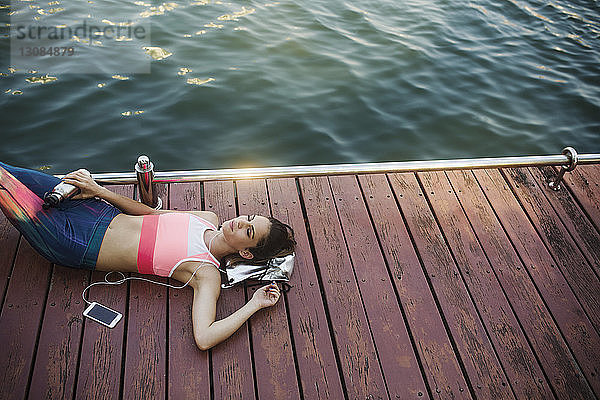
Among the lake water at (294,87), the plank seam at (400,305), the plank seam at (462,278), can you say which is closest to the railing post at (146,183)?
the plank seam at (400,305)

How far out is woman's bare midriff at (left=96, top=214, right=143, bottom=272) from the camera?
2.87 metres

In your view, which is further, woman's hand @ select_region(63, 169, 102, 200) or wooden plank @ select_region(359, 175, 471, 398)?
woman's hand @ select_region(63, 169, 102, 200)

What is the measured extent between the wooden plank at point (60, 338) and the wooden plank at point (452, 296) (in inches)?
74.9

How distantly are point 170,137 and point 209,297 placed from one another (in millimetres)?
2676

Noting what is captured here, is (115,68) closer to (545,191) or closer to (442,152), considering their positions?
(442,152)

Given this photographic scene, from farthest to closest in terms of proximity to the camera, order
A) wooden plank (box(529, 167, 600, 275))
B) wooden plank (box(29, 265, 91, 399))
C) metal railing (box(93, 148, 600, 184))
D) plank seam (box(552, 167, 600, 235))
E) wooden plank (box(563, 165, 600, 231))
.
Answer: wooden plank (box(563, 165, 600, 231)) → plank seam (box(552, 167, 600, 235)) → metal railing (box(93, 148, 600, 184)) → wooden plank (box(529, 167, 600, 275)) → wooden plank (box(29, 265, 91, 399))

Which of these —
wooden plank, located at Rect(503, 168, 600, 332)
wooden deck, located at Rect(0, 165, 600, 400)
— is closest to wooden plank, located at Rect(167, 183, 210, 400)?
wooden deck, located at Rect(0, 165, 600, 400)

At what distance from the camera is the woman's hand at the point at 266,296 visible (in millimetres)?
2783

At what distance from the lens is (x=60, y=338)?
2.59 m

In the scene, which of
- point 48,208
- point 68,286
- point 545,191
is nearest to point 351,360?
point 68,286

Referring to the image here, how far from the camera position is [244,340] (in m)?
2.70

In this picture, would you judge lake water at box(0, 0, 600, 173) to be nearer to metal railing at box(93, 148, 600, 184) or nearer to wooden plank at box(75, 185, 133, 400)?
metal railing at box(93, 148, 600, 184)

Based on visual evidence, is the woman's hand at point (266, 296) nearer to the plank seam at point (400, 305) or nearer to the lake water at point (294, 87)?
the plank seam at point (400, 305)

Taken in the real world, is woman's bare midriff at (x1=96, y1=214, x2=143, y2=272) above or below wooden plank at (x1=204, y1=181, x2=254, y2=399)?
above
